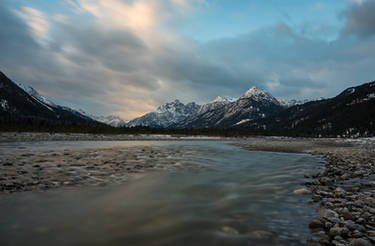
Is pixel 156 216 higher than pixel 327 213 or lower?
lower

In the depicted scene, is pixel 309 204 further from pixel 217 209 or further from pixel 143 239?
pixel 143 239

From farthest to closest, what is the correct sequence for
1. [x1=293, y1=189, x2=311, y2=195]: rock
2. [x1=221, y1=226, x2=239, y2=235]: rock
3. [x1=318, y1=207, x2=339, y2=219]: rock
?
[x1=293, y1=189, x2=311, y2=195]: rock → [x1=318, y1=207, x2=339, y2=219]: rock → [x1=221, y1=226, x2=239, y2=235]: rock

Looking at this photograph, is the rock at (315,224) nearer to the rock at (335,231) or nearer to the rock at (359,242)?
the rock at (335,231)

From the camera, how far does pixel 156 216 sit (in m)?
6.57

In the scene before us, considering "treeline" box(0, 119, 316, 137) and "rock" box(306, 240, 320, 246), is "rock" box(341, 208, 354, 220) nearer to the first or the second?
"rock" box(306, 240, 320, 246)

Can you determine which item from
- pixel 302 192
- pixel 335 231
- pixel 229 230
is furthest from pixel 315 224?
pixel 302 192

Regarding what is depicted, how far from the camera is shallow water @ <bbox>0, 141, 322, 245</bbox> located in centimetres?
503

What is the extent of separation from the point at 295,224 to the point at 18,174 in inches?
497

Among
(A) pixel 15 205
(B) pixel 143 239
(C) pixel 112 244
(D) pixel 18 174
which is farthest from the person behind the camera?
(D) pixel 18 174

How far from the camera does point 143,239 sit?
504cm

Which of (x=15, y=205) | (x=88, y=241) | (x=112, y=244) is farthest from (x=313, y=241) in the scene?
(x=15, y=205)

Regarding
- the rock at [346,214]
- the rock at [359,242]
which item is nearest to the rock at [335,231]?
the rock at [359,242]

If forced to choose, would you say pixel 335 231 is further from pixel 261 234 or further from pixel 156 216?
pixel 156 216

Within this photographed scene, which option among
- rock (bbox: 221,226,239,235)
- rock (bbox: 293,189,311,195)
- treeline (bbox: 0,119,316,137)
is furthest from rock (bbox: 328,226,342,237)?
treeline (bbox: 0,119,316,137)
